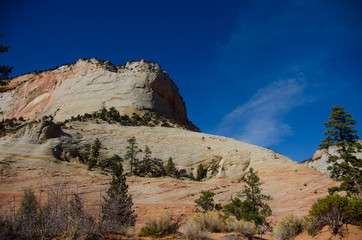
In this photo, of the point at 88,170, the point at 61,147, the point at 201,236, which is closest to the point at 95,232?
the point at 201,236

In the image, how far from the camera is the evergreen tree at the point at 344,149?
792 inches

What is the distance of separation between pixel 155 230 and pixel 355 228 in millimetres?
7290

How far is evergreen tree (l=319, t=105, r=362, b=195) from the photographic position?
20108 mm

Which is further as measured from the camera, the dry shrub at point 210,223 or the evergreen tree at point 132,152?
the evergreen tree at point 132,152

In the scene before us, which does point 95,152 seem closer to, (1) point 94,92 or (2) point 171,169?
(2) point 171,169

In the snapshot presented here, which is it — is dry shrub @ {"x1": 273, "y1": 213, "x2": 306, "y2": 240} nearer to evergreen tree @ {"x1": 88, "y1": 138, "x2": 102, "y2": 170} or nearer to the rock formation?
the rock formation

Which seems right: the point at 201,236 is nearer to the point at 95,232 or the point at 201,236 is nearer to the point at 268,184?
the point at 95,232

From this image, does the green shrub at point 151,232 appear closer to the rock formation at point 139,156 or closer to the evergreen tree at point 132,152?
the rock formation at point 139,156

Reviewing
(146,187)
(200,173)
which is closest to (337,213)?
(146,187)

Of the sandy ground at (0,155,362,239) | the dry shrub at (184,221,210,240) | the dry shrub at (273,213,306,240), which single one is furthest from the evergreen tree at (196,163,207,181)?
the dry shrub at (184,221,210,240)

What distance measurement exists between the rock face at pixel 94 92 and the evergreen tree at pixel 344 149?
53.5m

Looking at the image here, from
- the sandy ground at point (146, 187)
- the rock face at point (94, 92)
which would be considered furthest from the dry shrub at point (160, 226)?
the rock face at point (94, 92)

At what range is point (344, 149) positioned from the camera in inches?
852

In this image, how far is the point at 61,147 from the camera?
36.9 metres
